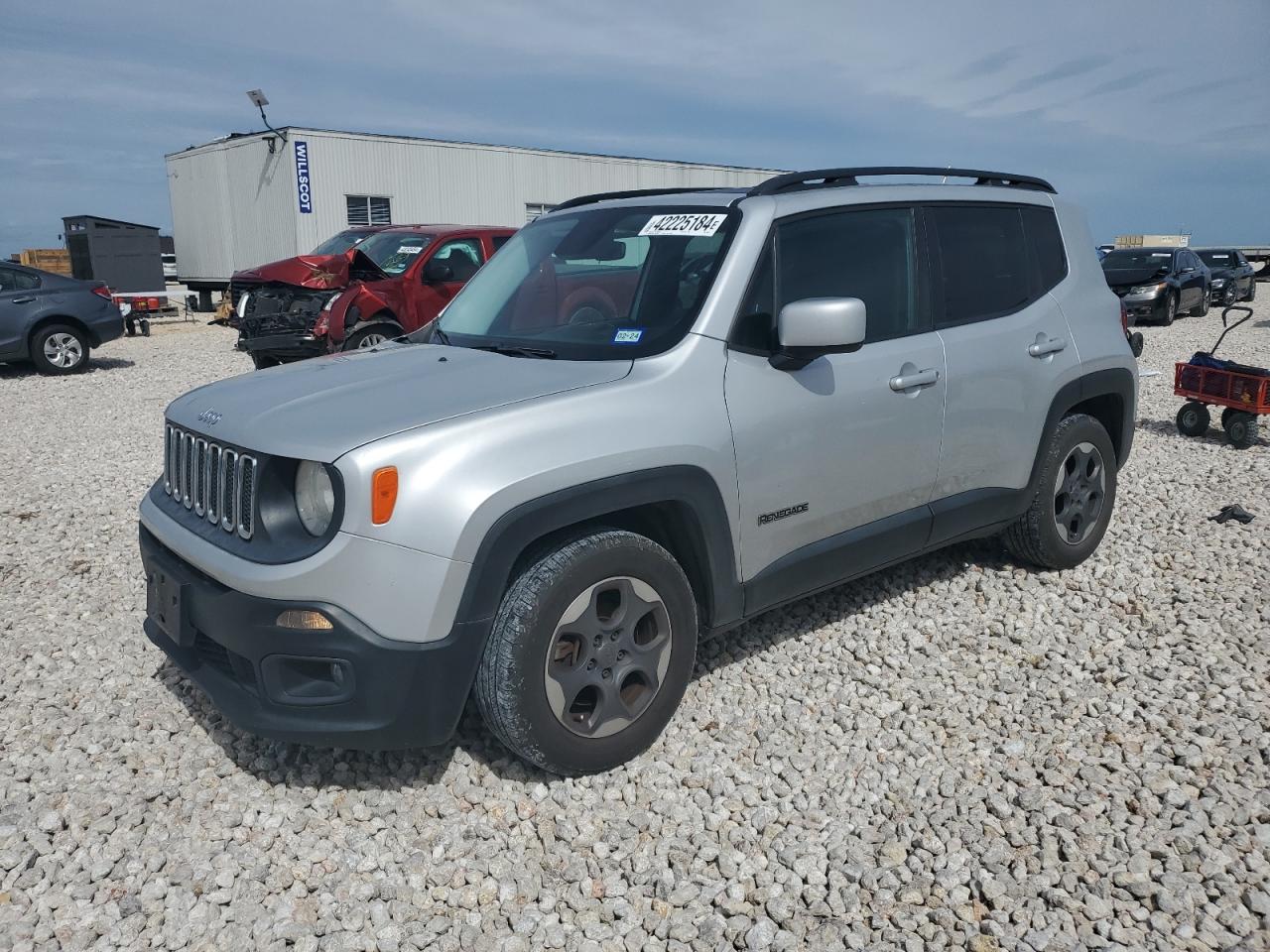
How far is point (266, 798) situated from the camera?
3.18 m

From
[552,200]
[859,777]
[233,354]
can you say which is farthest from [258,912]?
[552,200]

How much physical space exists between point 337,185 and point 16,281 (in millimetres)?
9581

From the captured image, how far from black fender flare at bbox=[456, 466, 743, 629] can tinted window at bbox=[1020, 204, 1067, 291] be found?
2303 mm

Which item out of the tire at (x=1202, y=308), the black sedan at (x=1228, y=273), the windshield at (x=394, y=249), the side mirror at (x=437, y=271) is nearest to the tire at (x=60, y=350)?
the windshield at (x=394, y=249)

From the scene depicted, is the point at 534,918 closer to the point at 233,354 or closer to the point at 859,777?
the point at 859,777

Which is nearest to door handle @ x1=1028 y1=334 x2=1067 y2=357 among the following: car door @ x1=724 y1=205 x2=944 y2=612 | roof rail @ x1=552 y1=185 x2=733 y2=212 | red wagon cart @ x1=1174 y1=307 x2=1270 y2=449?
car door @ x1=724 y1=205 x2=944 y2=612

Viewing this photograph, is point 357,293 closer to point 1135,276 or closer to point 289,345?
point 289,345

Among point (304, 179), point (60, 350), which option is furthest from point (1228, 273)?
point (60, 350)

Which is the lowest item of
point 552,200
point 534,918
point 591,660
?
point 534,918

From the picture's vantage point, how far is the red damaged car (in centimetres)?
1097

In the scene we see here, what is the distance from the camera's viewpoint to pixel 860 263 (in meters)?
3.79

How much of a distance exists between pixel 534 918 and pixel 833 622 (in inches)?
85.6

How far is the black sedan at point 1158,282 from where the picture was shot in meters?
18.3

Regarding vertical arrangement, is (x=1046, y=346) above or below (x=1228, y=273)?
above
